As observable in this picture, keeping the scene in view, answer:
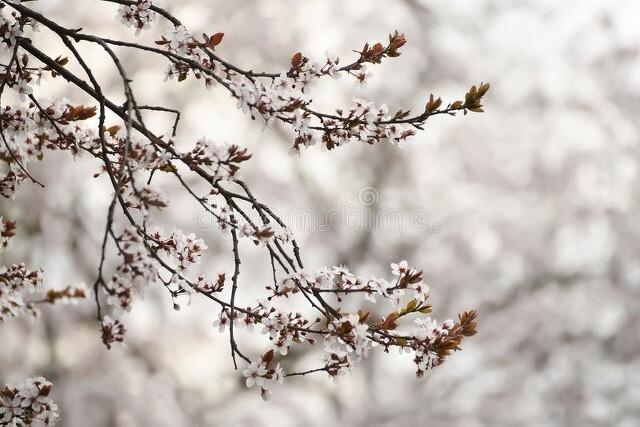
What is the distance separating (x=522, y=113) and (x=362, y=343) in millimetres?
3251

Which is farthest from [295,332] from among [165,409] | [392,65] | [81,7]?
[81,7]

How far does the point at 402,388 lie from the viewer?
12.0 ft

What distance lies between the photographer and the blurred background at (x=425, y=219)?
3.51 m

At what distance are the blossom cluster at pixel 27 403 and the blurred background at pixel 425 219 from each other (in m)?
2.25

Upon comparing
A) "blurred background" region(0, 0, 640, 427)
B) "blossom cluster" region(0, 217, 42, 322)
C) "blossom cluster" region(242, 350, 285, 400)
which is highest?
"blurred background" region(0, 0, 640, 427)

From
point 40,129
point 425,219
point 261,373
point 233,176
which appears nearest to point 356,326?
point 261,373

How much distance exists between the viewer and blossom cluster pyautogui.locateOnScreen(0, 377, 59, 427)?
4.02 ft

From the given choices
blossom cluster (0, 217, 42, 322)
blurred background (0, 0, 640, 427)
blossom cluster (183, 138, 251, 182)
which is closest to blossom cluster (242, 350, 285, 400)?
blossom cluster (183, 138, 251, 182)

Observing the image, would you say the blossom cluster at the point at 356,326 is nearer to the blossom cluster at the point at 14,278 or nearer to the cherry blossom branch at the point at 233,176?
the cherry blossom branch at the point at 233,176

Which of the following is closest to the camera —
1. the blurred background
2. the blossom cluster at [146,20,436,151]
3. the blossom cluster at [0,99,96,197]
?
the blossom cluster at [146,20,436,151]

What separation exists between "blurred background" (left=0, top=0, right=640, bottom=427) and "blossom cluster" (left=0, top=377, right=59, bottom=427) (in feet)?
7.39

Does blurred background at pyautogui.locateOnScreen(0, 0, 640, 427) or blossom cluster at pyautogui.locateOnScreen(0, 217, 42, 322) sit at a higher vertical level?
blurred background at pyautogui.locateOnScreen(0, 0, 640, 427)

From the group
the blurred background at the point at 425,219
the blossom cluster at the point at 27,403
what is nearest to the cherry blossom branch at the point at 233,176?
the blossom cluster at the point at 27,403

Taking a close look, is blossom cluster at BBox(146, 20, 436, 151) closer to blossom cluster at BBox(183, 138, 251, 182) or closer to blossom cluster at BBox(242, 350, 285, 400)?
blossom cluster at BBox(183, 138, 251, 182)
